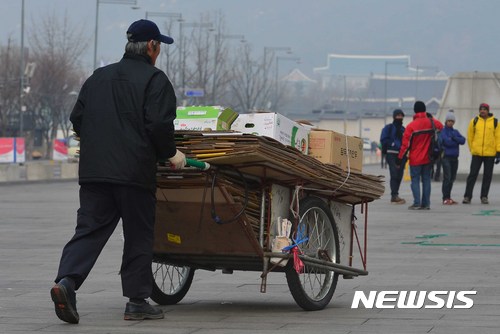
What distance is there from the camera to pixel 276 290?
11.2 metres

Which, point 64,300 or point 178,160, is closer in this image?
point 64,300

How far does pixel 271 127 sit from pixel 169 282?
145cm

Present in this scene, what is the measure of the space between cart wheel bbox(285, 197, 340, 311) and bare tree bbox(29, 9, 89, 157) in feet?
269

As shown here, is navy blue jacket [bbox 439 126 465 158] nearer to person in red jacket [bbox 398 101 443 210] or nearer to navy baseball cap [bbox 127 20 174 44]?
person in red jacket [bbox 398 101 443 210]

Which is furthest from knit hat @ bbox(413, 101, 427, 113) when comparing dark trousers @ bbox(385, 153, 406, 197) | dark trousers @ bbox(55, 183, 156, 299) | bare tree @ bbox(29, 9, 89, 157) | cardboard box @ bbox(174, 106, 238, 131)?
bare tree @ bbox(29, 9, 89, 157)

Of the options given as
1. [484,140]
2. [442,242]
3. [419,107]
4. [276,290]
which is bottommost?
[442,242]

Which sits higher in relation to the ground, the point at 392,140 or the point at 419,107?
the point at 419,107

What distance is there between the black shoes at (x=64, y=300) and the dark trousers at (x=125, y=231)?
14 centimetres

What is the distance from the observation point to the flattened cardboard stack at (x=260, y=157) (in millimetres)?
9047

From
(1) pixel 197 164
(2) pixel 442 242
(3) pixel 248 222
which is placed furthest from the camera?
(2) pixel 442 242

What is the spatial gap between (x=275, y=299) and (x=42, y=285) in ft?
6.60

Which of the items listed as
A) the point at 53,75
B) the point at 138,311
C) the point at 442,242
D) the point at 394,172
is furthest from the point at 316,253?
the point at 53,75

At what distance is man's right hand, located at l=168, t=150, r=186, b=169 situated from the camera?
8.84m

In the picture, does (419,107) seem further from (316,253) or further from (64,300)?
(64,300)
